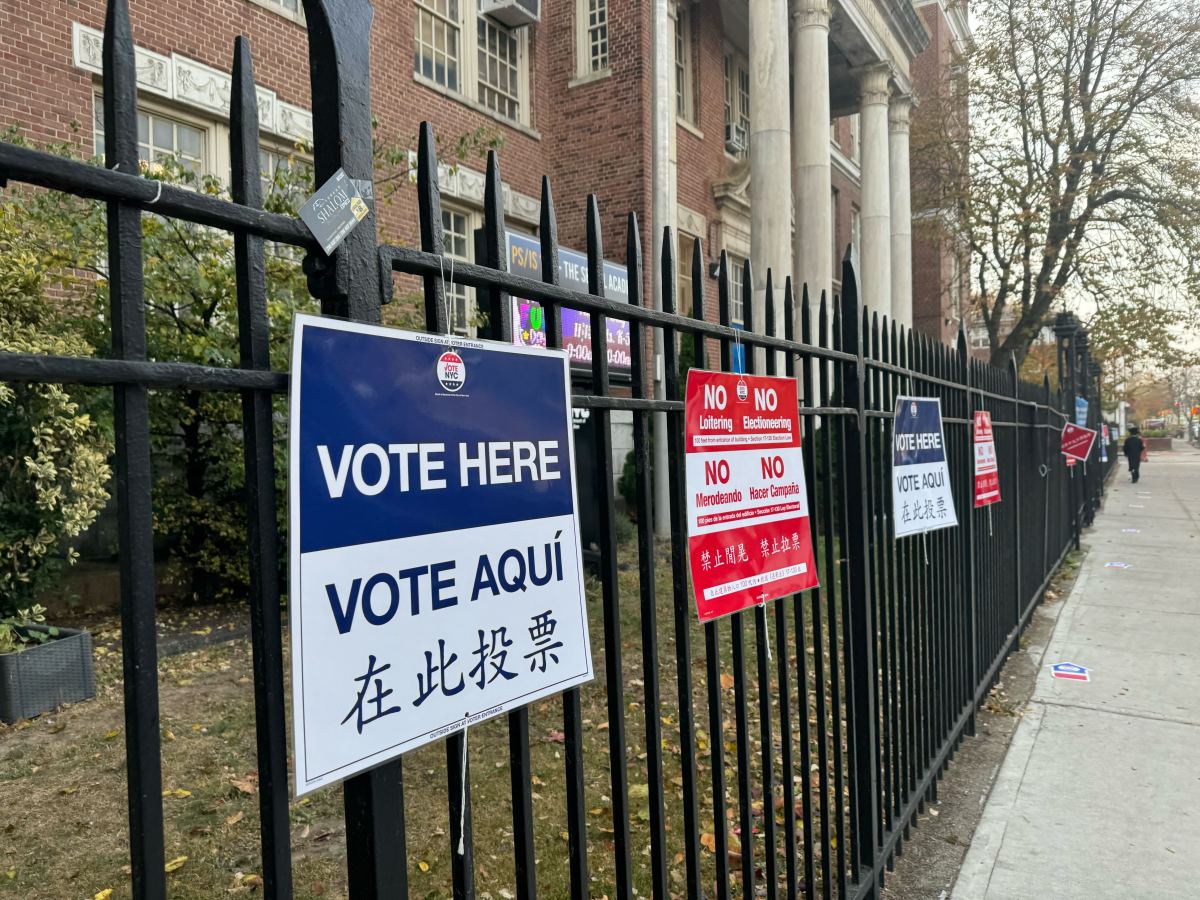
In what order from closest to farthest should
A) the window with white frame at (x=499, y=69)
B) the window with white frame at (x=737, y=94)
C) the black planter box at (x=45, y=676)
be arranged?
the black planter box at (x=45, y=676) → the window with white frame at (x=499, y=69) → the window with white frame at (x=737, y=94)

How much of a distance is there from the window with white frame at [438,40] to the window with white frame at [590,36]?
2.43 m

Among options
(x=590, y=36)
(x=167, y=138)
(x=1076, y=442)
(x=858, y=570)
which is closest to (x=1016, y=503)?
(x=858, y=570)

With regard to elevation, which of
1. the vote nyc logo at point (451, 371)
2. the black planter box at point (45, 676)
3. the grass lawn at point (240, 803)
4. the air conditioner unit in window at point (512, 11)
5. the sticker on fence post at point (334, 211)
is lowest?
the grass lawn at point (240, 803)

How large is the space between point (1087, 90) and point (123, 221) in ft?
80.2

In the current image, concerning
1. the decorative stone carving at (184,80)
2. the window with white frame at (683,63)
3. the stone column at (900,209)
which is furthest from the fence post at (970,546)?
the stone column at (900,209)

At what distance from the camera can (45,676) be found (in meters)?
4.86

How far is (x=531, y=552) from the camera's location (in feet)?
5.26

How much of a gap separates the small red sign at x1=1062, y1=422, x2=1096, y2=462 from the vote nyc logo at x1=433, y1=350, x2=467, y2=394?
1159 cm

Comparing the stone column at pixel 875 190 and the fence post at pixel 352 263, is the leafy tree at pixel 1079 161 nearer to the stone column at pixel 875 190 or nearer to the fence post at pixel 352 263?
the stone column at pixel 875 190

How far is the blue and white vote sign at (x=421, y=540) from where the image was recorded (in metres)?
1.20

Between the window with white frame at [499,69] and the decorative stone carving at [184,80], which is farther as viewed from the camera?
the window with white frame at [499,69]

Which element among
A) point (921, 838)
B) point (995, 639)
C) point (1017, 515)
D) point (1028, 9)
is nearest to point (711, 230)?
point (1028, 9)

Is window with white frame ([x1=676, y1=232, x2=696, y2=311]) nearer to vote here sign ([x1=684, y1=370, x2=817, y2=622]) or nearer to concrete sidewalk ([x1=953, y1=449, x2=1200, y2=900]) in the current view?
concrete sidewalk ([x1=953, y1=449, x2=1200, y2=900])

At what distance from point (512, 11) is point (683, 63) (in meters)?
4.13
